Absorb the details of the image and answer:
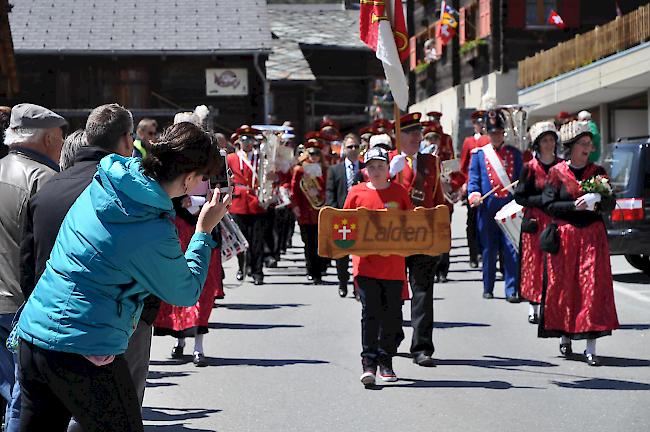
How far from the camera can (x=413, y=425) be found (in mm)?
7383

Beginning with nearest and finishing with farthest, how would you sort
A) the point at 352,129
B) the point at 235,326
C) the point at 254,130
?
the point at 235,326, the point at 254,130, the point at 352,129

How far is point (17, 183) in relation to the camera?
20.6 feet

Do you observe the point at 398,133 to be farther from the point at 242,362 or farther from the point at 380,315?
the point at 242,362

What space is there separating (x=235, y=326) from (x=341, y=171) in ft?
11.9

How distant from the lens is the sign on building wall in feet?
115

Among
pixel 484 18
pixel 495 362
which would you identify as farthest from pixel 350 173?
pixel 484 18

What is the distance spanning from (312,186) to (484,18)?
25.5 metres

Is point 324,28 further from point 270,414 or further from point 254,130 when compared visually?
point 270,414

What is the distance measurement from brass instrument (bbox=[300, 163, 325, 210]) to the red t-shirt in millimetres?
8903

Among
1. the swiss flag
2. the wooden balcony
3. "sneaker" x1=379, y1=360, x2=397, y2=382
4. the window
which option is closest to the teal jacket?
"sneaker" x1=379, y1=360, x2=397, y2=382

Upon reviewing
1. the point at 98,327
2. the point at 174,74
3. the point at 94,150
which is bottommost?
the point at 98,327

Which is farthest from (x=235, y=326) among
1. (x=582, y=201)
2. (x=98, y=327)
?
(x=98, y=327)

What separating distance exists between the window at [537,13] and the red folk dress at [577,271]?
32.2 meters

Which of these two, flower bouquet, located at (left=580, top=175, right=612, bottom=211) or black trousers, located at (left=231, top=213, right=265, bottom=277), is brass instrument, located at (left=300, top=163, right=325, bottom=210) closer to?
black trousers, located at (left=231, top=213, right=265, bottom=277)
